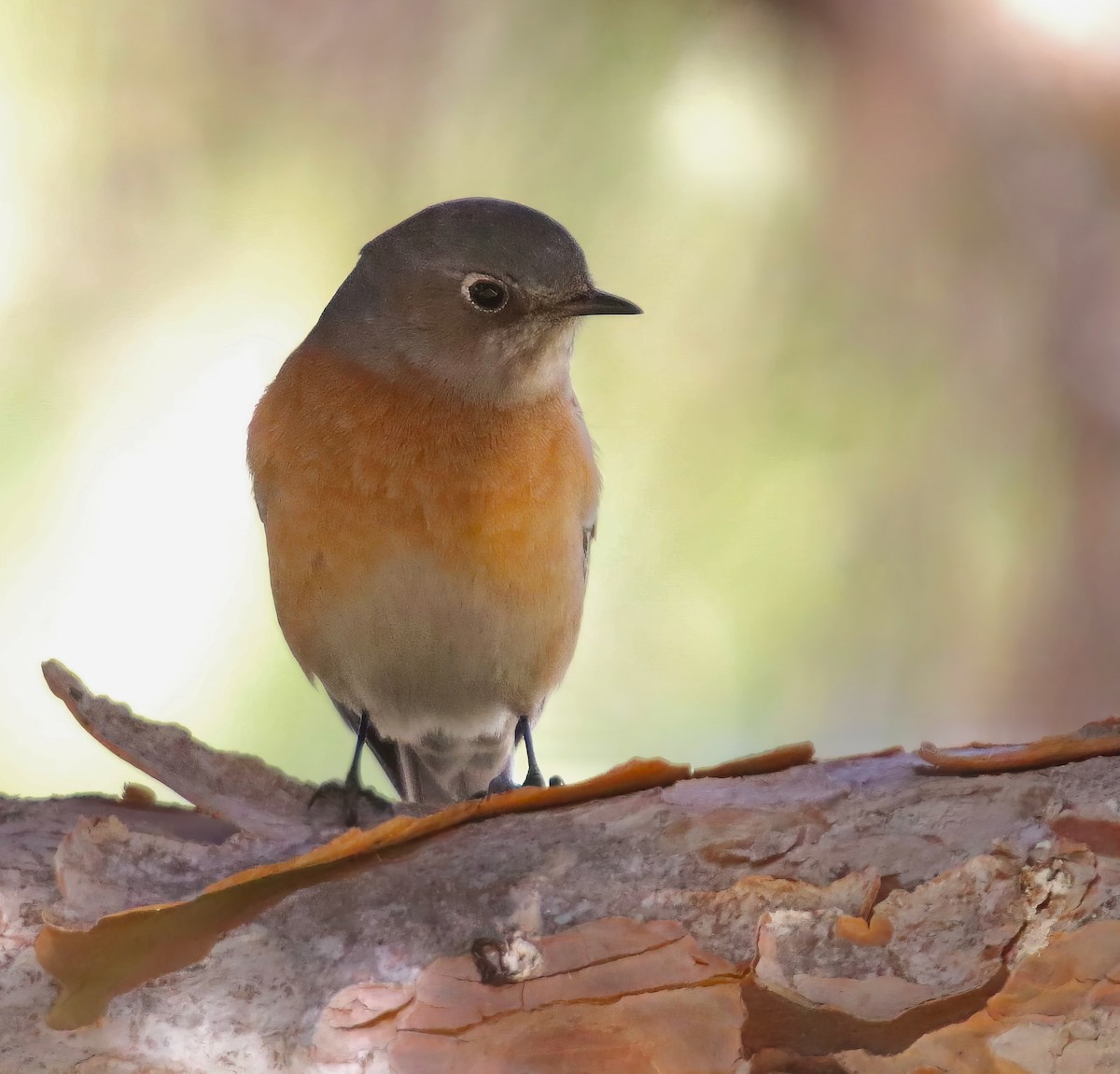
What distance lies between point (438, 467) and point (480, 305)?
0.59m

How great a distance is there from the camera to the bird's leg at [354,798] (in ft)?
12.2

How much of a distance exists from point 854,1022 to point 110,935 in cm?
145

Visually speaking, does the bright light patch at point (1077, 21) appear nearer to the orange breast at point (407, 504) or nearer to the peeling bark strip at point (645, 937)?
the orange breast at point (407, 504)

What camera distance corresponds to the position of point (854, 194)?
5.62 meters

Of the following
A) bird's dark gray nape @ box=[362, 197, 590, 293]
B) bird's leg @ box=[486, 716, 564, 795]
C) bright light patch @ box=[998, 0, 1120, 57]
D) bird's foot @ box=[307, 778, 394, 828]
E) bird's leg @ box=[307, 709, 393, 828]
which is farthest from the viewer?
bright light patch @ box=[998, 0, 1120, 57]

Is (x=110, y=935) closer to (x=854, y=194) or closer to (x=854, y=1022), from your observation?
(x=854, y=1022)

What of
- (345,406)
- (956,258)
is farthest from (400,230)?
(956,258)

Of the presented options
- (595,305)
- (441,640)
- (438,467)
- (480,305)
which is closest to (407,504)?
(438,467)

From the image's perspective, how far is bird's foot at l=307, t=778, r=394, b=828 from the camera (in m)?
3.59

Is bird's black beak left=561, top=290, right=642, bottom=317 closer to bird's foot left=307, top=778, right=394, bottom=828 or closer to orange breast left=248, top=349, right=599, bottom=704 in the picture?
orange breast left=248, top=349, right=599, bottom=704

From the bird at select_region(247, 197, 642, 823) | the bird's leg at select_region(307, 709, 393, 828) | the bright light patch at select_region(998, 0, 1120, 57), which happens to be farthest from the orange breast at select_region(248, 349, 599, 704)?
the bright light patch at select_region(998, 0, 1120, 57)

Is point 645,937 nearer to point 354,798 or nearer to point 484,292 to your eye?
point 354,798

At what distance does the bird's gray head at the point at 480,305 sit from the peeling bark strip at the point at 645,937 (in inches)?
74.8

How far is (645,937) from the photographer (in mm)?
2732
